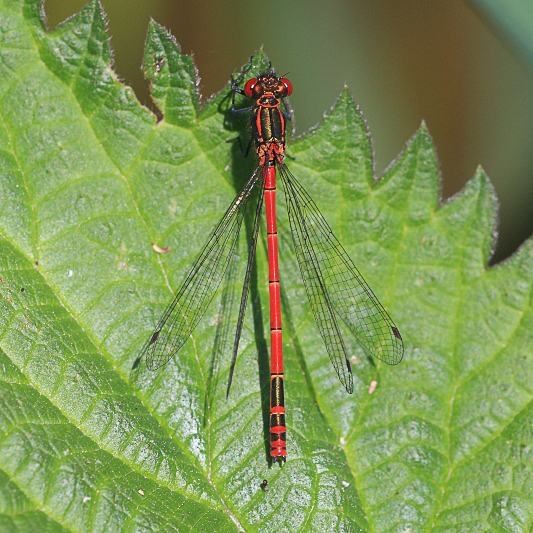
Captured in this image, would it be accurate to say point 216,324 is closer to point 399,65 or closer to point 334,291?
point 334,291

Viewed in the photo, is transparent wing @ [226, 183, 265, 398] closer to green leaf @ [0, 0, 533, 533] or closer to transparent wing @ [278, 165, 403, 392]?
green leaf @ [0, 0, 533, 533]

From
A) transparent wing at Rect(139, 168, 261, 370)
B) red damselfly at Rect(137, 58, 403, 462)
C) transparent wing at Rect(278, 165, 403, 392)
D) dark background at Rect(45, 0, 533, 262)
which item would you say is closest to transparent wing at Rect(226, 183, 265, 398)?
red damselfly at Rect(137, 58, 403, 462)

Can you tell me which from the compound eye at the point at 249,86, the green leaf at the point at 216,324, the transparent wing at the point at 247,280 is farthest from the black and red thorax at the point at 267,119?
the transparent wing at the point at 247,280

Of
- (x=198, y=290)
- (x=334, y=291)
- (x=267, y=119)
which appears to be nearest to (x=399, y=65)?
(x=267, y=119)

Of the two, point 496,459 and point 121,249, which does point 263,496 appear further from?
point 121,249

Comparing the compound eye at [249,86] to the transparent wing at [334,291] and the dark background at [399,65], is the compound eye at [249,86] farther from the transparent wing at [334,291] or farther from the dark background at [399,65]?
the dark background at [399,65]

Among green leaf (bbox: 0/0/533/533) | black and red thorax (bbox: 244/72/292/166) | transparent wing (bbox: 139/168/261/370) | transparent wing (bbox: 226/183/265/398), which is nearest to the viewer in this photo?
green leaf (bbox: 0/0/533/533)

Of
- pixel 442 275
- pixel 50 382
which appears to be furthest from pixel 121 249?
pixel 442 275
